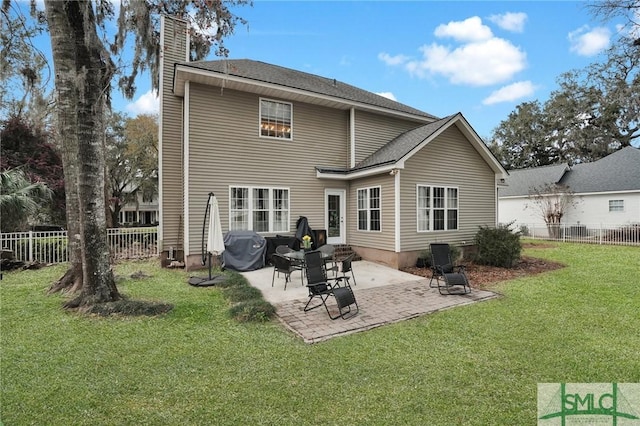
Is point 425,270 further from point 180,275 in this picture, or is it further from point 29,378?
point 29,378

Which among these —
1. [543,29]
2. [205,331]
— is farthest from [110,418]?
[543,29]

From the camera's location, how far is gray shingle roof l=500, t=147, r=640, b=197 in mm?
20347

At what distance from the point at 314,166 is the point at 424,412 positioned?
32.4 feet

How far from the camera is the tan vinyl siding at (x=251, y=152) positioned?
10.1 metres

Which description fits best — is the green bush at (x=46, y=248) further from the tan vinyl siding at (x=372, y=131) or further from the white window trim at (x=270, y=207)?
the tan vinyl siding at (x=372, y=131)

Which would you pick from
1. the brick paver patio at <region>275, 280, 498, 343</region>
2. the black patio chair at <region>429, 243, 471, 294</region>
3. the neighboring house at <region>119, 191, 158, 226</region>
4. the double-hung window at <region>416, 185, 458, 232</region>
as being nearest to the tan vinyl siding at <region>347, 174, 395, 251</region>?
the double-hung window at <region>416, 185, 458, 232</region>

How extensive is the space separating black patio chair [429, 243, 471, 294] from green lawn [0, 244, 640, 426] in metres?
0.90

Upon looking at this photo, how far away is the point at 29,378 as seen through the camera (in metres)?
3.49

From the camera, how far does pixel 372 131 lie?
13.0 metres

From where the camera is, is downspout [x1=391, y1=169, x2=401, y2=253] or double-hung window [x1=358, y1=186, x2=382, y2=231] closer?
downspout [x1=391, y1=169, x2=401, y2=253]

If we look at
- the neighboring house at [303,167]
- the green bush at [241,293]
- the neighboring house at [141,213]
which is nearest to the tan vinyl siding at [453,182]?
the neighboring house at [303,167]

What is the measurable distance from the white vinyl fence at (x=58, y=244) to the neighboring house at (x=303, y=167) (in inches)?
110

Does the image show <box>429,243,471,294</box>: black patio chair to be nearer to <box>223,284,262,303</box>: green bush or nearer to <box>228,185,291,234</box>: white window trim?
<box>223,284,262,303</box>: green bush

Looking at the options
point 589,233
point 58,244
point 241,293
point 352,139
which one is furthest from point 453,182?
point 589,233
